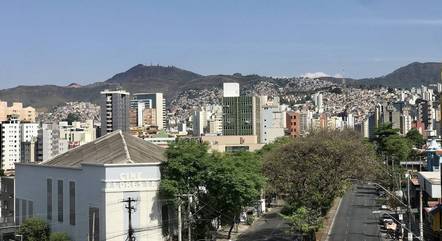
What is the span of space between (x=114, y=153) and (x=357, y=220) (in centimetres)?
2452

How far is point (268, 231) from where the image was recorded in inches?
2275

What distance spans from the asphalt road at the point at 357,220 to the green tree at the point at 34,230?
22.8 metres

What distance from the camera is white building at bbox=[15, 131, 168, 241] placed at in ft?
156

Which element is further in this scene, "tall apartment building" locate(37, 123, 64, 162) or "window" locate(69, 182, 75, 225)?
"tall apartment building" locate(37, 123, 64, 162)

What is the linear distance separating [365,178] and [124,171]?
2080 cm

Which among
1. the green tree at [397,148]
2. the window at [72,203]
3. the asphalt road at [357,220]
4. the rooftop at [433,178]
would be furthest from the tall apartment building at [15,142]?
the rooftop at [433,178]

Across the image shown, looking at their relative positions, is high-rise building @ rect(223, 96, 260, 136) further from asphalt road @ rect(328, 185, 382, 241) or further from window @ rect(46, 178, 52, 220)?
window @ rect(46, 178, 52, 220)

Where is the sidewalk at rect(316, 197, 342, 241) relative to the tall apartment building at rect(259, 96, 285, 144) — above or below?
below

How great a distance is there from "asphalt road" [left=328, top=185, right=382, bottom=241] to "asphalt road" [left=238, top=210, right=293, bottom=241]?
4.08 m

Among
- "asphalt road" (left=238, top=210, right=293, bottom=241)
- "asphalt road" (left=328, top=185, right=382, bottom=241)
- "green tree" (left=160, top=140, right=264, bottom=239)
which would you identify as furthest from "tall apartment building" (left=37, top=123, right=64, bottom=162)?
"green tree" (left=160, top=140, right=264, bottom=239)

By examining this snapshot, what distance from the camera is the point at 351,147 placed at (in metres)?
55.0

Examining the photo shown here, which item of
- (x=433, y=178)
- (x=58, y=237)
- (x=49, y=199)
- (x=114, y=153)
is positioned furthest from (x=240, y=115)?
(x=58, y=237)

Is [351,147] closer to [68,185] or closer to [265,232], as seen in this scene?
[265,232]

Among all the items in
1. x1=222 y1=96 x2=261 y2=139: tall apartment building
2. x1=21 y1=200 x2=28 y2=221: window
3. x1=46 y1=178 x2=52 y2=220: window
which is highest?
x1=222 y1=96 x2=261 y2=139: tall apartment building
